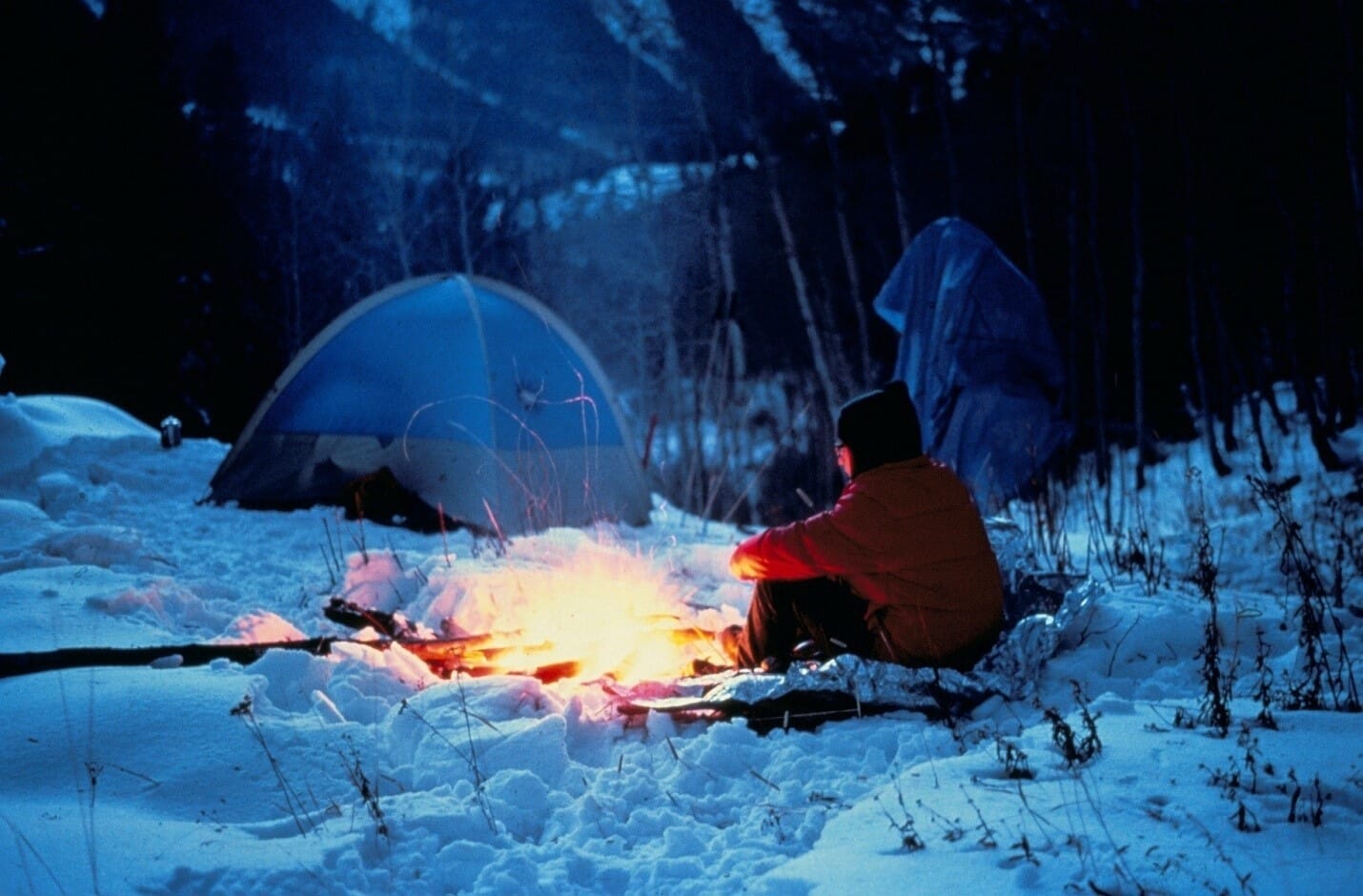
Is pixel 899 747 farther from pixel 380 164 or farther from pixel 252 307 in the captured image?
pixel 380 164

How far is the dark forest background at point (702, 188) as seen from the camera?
10.9 m

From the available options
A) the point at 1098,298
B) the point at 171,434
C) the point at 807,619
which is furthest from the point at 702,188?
the point at 807,619

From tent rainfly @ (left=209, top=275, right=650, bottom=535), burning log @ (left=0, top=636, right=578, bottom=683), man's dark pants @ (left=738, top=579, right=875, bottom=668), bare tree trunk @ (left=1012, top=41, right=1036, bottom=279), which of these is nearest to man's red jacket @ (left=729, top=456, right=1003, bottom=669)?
man's dark pants @ (left=738, top=579, right=875, bottom=668)

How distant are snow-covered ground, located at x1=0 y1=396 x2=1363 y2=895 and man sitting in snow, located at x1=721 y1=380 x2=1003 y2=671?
12.8 inches

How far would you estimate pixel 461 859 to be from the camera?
A: 7.89 feet

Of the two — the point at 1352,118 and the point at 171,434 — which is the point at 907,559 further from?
the point at 171,434

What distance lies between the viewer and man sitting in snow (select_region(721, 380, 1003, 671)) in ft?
11.4

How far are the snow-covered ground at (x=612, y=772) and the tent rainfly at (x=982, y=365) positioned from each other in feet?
10.7

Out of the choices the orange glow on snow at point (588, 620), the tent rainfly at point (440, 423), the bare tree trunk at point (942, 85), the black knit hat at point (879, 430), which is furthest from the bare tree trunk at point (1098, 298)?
the black knit hat at point (879, 430)

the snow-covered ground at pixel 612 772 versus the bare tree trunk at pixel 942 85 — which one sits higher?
the bare tree trunk at pixel 942 85

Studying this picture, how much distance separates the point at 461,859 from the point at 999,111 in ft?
50.7

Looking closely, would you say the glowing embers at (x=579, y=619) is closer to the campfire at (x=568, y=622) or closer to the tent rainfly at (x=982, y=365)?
the campfire at (x=568, y=622)

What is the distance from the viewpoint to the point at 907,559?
11.4ft

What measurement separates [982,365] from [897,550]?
5134 millimetres
